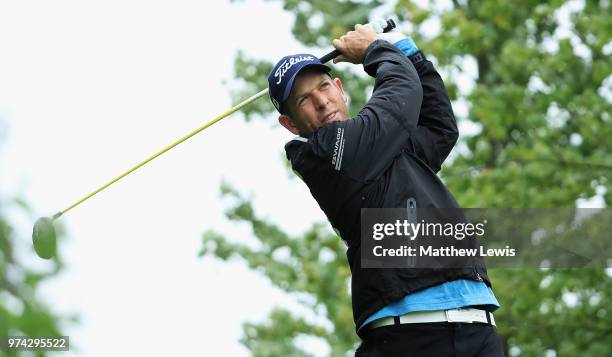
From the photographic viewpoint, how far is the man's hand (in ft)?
13.1

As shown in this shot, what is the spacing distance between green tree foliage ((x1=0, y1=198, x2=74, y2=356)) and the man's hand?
2.85m

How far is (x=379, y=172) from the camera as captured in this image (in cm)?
355

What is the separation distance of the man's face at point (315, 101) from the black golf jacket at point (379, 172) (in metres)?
0.16

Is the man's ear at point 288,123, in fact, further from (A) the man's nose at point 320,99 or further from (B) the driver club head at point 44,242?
(B) the driver club head at point 44,242

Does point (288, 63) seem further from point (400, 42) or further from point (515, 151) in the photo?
point (515, 151)

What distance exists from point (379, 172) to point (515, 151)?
24.0ft

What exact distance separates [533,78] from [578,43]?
0.61 metres

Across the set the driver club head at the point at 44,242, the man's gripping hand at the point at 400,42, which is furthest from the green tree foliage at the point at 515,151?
the driver club head at the point at 44,242

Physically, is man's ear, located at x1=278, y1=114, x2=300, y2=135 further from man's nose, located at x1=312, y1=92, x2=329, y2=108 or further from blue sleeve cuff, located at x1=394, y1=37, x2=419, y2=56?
blue sleeve cuff, located at x1=394, y1=37, x2=419, y2=56

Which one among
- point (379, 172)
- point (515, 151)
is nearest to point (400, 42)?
point (379, 172)

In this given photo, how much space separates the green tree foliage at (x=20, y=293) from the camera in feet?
3.94

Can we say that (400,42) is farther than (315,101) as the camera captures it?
Yes

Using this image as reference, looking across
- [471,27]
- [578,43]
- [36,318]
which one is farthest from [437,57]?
[36,318]

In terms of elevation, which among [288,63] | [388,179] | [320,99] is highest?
[288,63]
